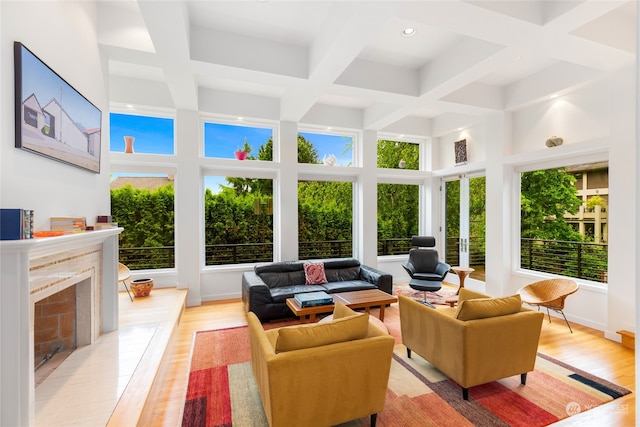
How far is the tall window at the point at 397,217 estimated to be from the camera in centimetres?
644

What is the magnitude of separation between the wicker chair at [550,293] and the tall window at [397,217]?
109 inches

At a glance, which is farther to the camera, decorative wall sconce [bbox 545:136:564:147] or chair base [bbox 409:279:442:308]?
chair base [bbox 409:279:442:308]

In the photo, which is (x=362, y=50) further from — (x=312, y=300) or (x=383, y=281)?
(x=383, y=281)

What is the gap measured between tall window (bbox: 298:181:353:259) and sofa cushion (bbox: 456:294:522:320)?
3644 mm

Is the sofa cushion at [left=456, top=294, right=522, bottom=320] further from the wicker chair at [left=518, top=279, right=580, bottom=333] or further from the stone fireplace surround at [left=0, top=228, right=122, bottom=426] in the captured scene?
the stone fireplace surround at [left=0, top=228, right=122, bottom=426]

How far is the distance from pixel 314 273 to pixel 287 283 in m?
0.46

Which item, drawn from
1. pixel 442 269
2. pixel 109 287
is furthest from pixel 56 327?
pixel 442 269

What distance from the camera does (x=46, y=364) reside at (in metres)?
2.41

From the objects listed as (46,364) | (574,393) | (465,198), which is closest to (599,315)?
(574,393)

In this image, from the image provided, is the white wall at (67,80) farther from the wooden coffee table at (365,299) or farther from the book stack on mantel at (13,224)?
the wooden coffee table at (365,299)

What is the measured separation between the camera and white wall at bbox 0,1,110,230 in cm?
172

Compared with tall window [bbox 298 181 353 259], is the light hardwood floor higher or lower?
lower

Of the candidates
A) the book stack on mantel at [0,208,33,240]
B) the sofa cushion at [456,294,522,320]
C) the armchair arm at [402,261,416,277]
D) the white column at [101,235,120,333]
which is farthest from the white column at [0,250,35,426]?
the armchair arm at [402,261,416,277]

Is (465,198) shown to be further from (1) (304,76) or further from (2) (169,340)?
(2) (169,340)
